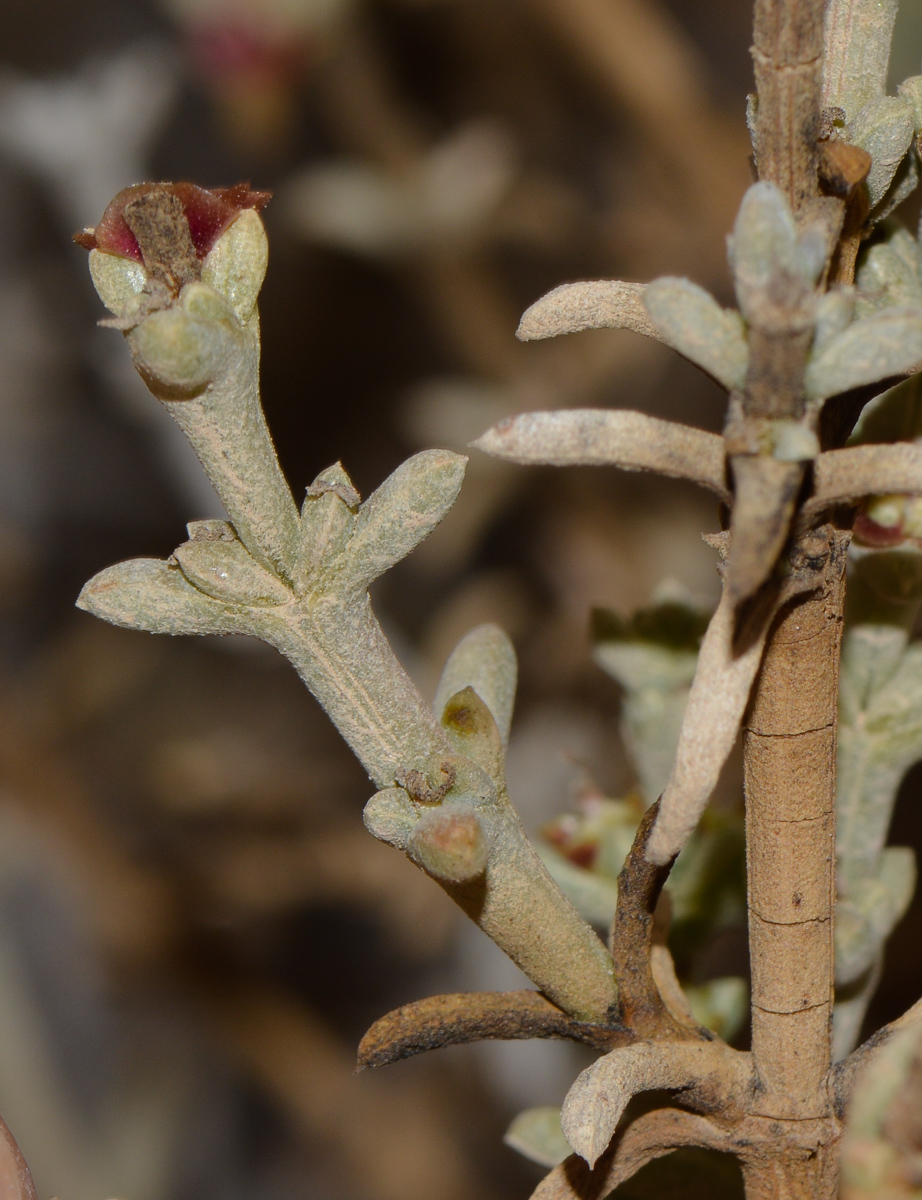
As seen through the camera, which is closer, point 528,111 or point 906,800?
point 906,800

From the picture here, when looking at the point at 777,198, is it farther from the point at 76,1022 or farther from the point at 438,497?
the point at 76,1022

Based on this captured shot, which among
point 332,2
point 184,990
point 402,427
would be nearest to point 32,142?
point 332,2

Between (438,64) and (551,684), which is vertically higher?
(438,64)

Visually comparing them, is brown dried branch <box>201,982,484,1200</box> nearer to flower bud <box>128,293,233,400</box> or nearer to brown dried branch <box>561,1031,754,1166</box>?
brown dried branch <box>561,1031,754,1166</box>

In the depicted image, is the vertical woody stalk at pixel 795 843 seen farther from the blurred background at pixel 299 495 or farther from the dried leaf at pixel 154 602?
the blurred background at pixel 299 495

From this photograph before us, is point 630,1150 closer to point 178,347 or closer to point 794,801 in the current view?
point 794,801

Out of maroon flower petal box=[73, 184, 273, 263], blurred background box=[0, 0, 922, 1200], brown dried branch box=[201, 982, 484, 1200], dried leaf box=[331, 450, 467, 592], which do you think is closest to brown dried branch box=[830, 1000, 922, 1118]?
dried leaf box=[331, 450, 467, 592]
